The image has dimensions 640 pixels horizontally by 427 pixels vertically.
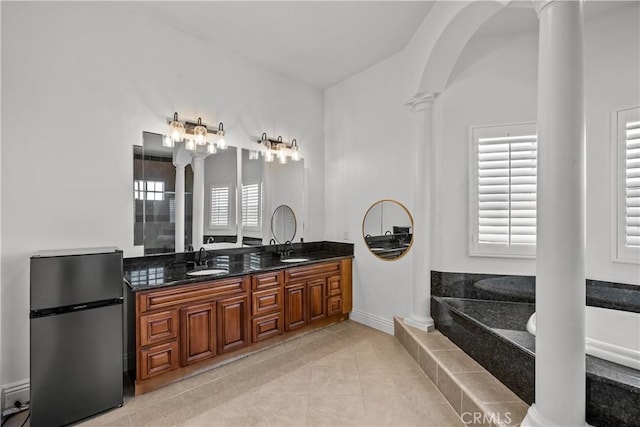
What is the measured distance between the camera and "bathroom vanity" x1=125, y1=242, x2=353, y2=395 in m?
2.33

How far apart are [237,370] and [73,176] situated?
2068 millimetres

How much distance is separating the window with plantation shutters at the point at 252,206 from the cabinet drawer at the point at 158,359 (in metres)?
1.49

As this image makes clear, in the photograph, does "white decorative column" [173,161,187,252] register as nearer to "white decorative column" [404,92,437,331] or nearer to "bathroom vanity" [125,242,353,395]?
"bathroom vanity" [125,242,353,395]

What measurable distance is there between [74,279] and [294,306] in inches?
75.7

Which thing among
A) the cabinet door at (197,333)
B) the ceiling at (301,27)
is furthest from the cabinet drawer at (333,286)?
the ceiling at (301,27)

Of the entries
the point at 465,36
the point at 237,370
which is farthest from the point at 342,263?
the point at 465,36

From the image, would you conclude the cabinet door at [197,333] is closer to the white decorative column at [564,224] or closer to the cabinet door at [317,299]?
the cabinet door at [317,299]

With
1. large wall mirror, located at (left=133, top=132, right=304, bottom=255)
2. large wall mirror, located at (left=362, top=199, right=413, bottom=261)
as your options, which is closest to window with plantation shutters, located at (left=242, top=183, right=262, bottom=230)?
large wall mirror, located at (left=133, top=132, right=304, bottom=255)

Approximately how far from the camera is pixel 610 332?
2205mm

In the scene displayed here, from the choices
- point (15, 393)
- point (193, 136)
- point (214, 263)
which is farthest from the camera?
point (214, 263)

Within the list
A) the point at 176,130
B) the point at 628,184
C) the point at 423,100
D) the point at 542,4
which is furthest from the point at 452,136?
the point at 176,130

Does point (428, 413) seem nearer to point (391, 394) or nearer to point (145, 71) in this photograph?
point (391, 394)

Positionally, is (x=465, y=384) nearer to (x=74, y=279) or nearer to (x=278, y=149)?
(x=74, y=279)

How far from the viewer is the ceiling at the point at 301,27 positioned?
272 cm
